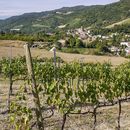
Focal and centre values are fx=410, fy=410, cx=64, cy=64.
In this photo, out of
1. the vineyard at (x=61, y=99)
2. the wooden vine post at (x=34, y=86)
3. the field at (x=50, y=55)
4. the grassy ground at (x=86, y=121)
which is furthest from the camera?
the field at (x=50, y=55)

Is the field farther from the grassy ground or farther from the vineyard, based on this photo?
the grassy ground

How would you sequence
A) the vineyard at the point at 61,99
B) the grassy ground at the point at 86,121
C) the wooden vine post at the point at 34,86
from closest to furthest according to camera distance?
the wooden vine post at the point at 34,86, the vineyard at the point at 61,99, the grassy ground at the point at 86,121

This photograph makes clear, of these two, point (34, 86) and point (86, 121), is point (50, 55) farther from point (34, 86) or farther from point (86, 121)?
point (34, 86)

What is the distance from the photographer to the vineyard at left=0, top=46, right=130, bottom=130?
8.77 m

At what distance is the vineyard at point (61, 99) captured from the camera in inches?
345

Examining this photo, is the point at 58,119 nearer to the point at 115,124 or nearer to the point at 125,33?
the point at 115,124

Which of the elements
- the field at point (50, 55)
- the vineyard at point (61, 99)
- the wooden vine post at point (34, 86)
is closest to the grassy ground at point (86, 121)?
the vineyard at point (61, 99)

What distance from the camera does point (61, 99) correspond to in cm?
1159

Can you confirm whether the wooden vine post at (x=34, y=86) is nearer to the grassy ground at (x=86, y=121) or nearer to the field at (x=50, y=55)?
the grassy ground at (x=86, y=121)

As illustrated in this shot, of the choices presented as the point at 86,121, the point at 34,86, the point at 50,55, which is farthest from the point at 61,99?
the point at 50,55

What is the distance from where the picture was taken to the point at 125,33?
183625mm

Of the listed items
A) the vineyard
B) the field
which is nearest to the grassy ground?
the vineyard

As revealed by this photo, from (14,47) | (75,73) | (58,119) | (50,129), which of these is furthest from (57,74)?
(14,47)

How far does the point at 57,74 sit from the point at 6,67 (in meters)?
3.13
